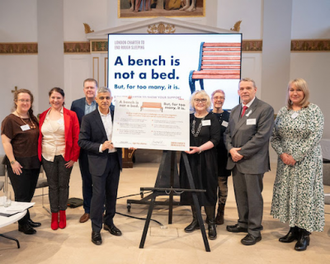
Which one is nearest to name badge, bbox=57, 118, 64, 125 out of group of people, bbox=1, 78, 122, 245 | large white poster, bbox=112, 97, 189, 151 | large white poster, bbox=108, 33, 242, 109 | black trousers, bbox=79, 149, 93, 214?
group of people, bbox=1, 78, 122, 245

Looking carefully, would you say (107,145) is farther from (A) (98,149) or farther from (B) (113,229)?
(B) (113,229)

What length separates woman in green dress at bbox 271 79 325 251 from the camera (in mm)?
2799

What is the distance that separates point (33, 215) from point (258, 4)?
23.3ft

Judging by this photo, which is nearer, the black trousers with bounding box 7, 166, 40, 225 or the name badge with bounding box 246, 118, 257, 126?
the name badge with bounding box 246, 118, 257, 126

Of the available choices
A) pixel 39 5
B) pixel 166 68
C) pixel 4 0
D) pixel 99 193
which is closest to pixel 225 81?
pixel 166 68

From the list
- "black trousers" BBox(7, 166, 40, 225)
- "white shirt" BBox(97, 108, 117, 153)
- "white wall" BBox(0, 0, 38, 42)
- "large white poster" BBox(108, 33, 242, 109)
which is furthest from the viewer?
"white wall" BBox(0, 0, 38, 42)

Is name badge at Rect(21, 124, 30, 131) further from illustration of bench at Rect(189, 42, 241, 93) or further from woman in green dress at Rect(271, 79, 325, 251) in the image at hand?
illustration of bench at Rect(189, 42, 241, 93)

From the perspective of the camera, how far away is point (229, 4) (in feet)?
24.7

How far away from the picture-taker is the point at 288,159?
287cm

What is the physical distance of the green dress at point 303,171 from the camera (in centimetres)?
280

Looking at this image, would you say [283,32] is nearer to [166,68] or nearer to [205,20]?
[205,20]

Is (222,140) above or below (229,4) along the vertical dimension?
below

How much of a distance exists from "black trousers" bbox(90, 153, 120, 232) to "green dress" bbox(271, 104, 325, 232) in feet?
5.70

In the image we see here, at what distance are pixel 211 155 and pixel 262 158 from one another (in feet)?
1.70
